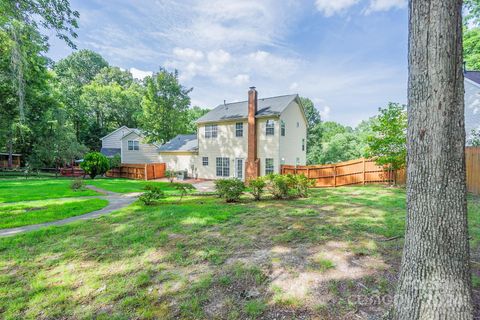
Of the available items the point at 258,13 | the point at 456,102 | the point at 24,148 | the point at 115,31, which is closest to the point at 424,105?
the point at 456,102

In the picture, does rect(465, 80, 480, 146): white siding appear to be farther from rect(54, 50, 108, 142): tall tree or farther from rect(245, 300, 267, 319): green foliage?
rect(54, 50, 108, 142): tall tree

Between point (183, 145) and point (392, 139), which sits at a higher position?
point (183, 145)

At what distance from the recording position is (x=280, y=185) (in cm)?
871

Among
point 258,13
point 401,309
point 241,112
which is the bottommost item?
point 401,309

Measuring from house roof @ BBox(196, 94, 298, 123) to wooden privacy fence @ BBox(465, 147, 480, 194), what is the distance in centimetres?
953

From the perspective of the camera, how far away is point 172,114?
24750 mm

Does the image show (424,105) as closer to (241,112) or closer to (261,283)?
(261,283)

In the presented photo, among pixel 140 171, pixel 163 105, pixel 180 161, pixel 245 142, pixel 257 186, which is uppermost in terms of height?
pixel 163 105

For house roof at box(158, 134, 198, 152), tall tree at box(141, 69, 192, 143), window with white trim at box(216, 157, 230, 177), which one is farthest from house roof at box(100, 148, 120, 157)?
window with white trim at box(216, 157, 230, 177)

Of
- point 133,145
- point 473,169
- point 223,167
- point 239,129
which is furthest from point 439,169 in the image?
point 133,145

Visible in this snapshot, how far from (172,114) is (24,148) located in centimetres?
1682

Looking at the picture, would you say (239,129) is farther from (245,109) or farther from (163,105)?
(163,105)

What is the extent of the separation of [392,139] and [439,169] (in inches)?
413

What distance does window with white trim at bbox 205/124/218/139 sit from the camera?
18.6 metres
